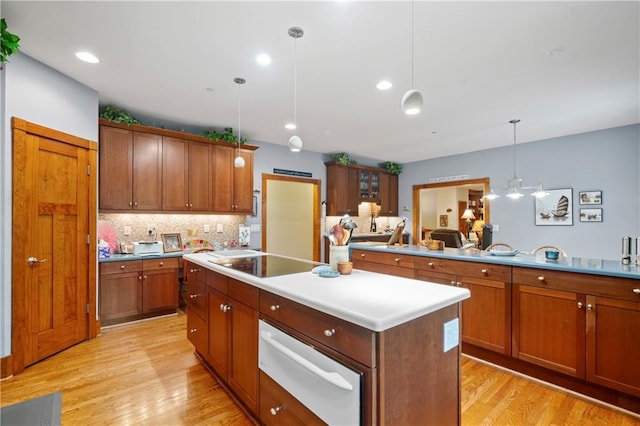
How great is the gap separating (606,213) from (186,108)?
20.6 ft

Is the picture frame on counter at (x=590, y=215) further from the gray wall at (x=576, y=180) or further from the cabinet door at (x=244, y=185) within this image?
the cabinet door at (x=244, y=185)

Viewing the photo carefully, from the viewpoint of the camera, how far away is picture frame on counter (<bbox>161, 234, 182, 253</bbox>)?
4.30 m

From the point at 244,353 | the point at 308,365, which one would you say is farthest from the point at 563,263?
the point at 244,353

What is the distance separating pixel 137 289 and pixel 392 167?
5.76m

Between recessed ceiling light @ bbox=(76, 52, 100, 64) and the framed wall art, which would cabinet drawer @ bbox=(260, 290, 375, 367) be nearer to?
recessed ceiling light @ bbox=(76, 52, 100, 64)

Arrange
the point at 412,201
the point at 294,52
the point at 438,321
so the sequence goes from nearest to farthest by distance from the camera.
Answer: the point at 438,321 < the point at 294,52 < the point at 412,201

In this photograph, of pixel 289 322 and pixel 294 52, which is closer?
pixel 289 322

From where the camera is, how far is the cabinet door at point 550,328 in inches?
91.7

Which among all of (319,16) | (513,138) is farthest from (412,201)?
(319,16)

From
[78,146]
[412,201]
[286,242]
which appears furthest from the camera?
[412,201]

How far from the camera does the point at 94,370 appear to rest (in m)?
2.66

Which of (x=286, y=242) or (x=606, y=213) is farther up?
(x=606, y=213)

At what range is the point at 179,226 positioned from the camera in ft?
15.1

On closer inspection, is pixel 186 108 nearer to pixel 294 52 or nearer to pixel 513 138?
pixel 294 52
